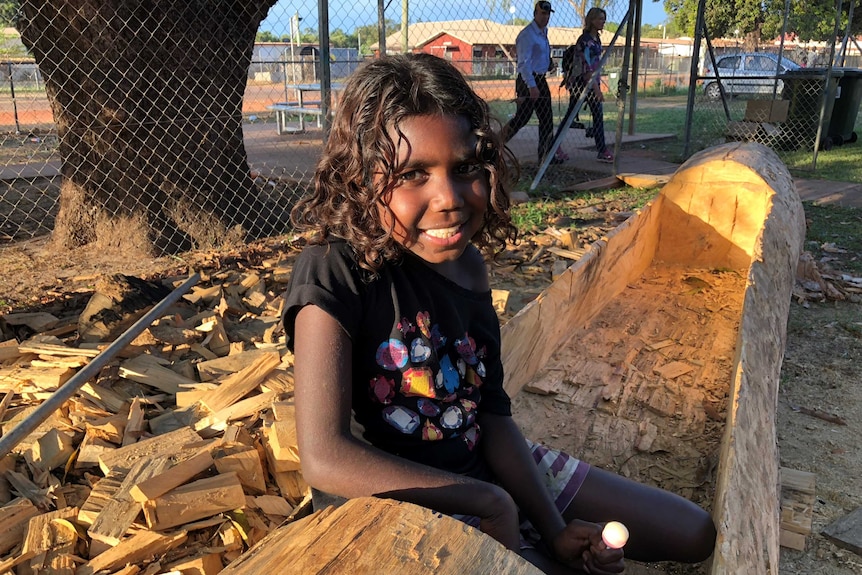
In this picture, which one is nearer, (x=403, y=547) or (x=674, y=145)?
(x=403, y=547)

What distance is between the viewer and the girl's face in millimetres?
1416

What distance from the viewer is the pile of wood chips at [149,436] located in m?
2.01

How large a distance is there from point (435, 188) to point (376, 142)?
158mm

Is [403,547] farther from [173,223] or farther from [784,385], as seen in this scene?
[173,223]

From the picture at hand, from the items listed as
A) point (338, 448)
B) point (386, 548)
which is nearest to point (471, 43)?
point (338, 448)

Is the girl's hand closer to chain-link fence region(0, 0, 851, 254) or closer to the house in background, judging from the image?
chain-link fence region(0, 0, 851, 254)

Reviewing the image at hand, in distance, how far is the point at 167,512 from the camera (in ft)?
6.63

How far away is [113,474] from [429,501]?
4.59 feet

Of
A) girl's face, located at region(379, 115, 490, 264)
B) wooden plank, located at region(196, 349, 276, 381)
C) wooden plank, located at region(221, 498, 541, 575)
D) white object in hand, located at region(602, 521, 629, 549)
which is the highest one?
girl's face, located at region(379, 115, 490, 264)

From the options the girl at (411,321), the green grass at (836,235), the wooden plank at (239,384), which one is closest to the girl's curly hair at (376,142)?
the girl at (411,321)

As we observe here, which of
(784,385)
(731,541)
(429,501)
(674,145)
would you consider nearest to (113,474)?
(429,501)

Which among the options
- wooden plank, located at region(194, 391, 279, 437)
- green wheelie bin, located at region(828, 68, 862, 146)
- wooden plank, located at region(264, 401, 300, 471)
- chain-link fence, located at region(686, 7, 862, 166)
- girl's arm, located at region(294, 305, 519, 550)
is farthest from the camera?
green wheelie bin, located at region(828, 68, 862, 146)

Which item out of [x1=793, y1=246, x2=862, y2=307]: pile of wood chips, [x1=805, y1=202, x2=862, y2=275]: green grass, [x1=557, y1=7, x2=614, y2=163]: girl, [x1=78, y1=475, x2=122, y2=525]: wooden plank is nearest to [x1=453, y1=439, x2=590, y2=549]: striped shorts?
[x1=78, y1=475, x2=122, y2=525]: wooden plank

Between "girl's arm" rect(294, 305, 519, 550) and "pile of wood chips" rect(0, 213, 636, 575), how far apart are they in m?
0.25
